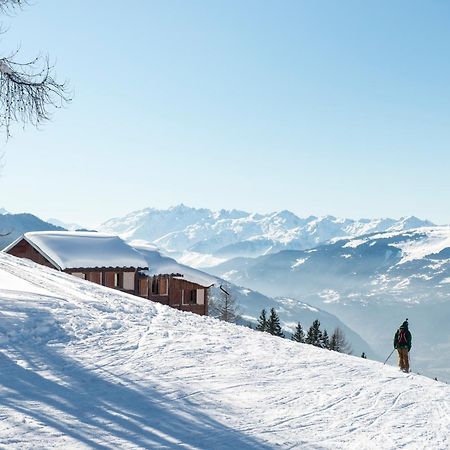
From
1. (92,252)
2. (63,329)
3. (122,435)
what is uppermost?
(92,252)

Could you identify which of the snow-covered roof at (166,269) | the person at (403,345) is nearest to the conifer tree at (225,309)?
the snow-covered roof at (166,269)

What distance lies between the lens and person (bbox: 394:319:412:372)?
58.2 ft

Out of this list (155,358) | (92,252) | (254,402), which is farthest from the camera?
(92,252)

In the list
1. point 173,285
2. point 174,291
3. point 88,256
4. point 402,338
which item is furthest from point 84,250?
point 402,338

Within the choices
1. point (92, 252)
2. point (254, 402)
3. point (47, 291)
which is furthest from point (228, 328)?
point (92, 252)

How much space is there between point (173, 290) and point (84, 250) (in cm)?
729

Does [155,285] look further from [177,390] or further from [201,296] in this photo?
[177,390]

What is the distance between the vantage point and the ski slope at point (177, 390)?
23.6 ft

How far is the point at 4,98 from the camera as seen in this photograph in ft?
37.1

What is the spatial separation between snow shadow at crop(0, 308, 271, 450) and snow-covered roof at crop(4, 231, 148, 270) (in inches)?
1025

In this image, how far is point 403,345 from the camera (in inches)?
712

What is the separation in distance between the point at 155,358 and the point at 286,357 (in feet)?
11.8

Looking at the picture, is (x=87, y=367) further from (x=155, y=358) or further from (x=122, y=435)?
(x=122, y=435)

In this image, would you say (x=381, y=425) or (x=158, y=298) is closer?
(x=381, y=425)
